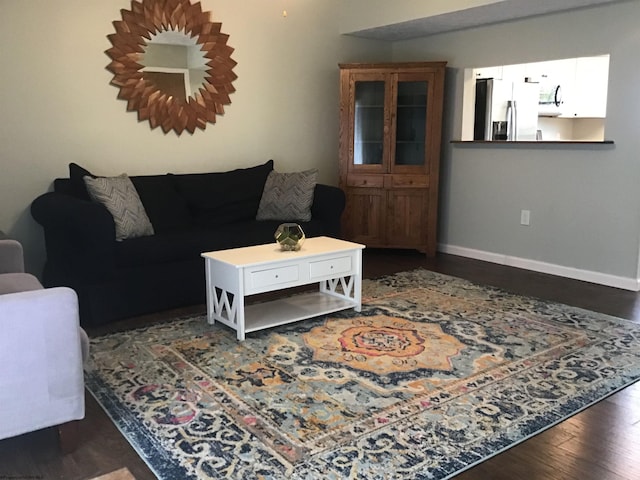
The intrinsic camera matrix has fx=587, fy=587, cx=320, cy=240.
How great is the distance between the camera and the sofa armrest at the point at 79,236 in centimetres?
338

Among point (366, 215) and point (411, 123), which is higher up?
point (411, 123)

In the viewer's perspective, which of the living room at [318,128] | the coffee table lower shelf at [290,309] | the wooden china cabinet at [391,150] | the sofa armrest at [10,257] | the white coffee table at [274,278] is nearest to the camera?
the sofa armrest at [10,257]

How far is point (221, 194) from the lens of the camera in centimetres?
452

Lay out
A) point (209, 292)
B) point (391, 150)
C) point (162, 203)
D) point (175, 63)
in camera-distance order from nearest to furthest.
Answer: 1. point (209, 292)
2. point (162, 203)
3. point (175, 63)
4. point (391, 150)

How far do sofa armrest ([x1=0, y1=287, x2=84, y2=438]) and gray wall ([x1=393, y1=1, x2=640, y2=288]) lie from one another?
384 centimetres

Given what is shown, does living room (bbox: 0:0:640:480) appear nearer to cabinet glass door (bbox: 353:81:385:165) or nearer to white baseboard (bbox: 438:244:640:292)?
white baseboard (bbox: 438:244:640:292)

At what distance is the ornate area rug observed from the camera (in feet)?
6.80

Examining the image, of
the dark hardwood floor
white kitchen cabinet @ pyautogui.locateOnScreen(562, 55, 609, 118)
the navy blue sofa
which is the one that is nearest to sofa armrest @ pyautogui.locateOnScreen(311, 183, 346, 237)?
the navy blue sofa

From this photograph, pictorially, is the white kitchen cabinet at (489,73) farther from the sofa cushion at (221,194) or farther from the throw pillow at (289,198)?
the sofa cushion at (221,194)

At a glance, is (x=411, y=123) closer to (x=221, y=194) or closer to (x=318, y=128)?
→ (x=318, y=128)

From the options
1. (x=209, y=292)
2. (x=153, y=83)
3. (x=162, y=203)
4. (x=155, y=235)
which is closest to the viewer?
(x=209, y=292)

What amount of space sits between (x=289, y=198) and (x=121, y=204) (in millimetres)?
1307

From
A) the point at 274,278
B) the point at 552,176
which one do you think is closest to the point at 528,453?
the point at 274,278

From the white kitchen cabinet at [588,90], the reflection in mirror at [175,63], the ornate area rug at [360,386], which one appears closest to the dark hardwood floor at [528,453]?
the ornate area rug at [360,386]
